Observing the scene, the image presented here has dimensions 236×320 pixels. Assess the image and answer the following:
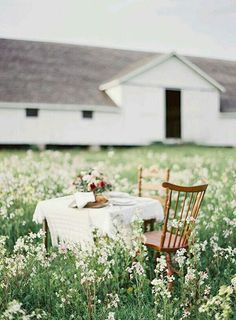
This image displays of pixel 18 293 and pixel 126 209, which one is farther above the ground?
pixel 126 209

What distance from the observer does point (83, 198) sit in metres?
5.52

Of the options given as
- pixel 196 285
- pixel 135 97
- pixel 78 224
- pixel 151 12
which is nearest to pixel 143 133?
pixel 135 97

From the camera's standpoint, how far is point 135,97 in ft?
75.9

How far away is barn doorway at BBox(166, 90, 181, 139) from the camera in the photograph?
26062 millimetres

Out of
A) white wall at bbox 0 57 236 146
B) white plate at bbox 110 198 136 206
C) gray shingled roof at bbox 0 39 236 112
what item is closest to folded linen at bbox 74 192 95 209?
white plate at bbox 110 198 136 206

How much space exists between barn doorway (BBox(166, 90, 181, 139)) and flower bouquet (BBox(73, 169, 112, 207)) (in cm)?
2006

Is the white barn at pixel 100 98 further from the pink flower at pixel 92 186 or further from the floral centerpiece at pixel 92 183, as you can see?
the pink flower at pixel 92 186

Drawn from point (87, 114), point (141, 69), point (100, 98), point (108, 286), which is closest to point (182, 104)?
point (141, 69)

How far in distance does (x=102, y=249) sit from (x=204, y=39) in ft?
13.8

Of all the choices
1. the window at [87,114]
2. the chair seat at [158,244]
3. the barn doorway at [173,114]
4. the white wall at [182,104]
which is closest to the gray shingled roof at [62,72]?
the window at [87,114]

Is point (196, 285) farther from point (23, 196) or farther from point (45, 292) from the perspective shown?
point (23, 196)

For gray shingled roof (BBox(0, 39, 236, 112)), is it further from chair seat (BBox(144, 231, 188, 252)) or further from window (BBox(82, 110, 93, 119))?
chair seat (BBox(144, 231, 188, 252))

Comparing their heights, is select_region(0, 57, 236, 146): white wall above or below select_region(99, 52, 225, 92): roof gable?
below

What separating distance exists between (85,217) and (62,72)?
18779 mm
